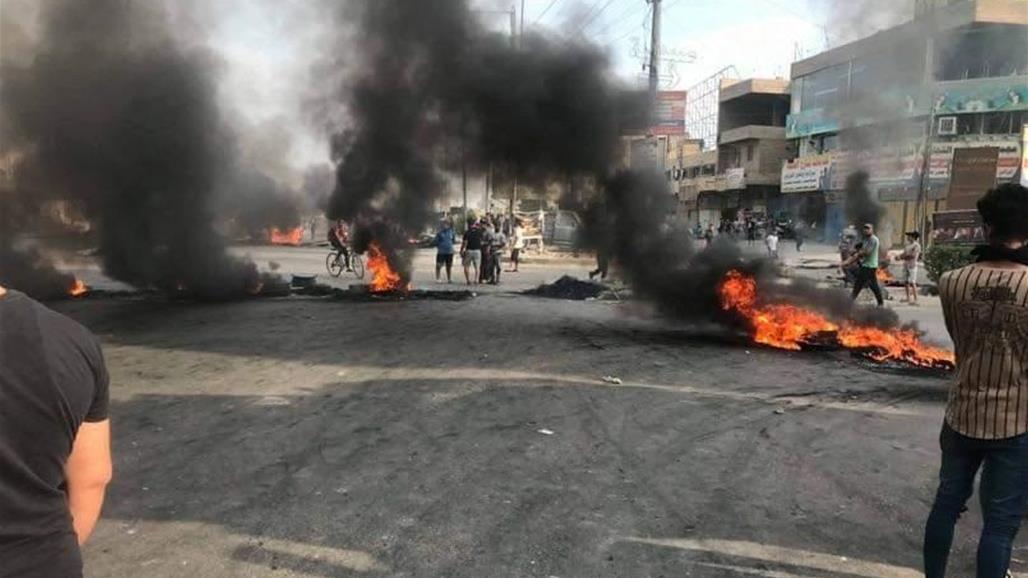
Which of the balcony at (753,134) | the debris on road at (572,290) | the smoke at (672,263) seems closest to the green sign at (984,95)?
the smoke at (672,263)

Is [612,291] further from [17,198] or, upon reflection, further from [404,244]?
[17,198]

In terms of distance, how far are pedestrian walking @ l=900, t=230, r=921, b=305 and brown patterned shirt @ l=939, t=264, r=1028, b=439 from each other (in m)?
12.6

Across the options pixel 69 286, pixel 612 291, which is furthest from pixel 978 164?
pixel 69 286

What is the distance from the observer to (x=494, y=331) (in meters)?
9.66

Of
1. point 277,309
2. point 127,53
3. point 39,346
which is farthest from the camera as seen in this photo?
point 127,53

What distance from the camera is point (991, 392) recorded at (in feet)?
8.64

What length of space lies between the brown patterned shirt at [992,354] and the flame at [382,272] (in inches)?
465

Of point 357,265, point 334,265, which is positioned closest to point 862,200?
point 357,265

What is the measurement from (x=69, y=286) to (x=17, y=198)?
1.88m

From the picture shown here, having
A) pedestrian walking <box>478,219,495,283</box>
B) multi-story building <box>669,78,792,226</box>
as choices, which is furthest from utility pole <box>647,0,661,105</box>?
multi-story building <box>669,78,792,226</box>

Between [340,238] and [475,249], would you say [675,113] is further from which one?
[340,238]

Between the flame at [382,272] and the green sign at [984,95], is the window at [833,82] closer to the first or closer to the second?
the green sign at [984,95]

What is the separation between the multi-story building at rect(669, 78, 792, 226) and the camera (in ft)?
149

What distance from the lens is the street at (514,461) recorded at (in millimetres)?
3285
